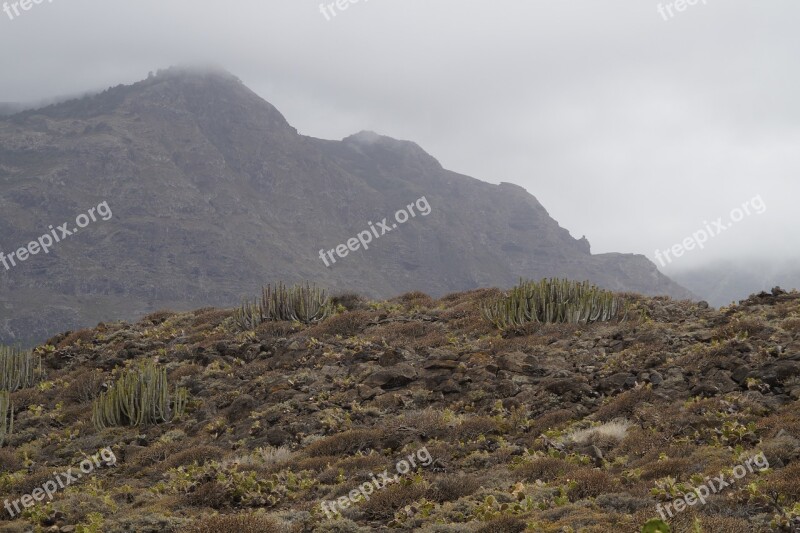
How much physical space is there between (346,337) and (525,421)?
25.8 ft

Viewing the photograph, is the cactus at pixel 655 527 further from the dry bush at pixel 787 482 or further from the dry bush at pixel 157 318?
the dry bush at pixel 157 318

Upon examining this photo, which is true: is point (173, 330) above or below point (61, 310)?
below

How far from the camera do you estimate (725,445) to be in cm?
882

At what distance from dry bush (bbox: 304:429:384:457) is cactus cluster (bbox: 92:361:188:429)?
454 centimetres

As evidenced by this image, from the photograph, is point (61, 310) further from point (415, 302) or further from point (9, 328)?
point (415, 302)

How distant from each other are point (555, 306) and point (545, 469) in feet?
29.0

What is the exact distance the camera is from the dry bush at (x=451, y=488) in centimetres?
878

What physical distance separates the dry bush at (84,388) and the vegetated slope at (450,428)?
2.1 inches

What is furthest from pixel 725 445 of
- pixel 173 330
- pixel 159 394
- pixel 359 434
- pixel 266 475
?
pixel 173 330

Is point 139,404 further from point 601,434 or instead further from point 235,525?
point 601,434

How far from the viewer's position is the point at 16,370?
19047 mm

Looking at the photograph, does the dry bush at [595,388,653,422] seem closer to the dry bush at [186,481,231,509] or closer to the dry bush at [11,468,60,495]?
the dry bush at [186,481,231,509]
